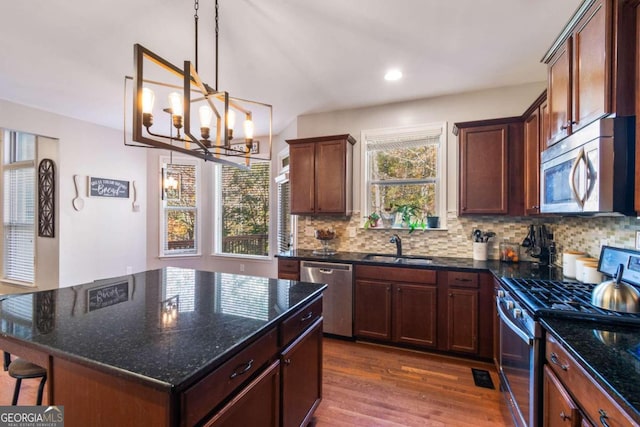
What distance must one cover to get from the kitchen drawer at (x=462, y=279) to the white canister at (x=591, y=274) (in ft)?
2.62

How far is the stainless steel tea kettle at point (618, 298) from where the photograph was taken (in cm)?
138

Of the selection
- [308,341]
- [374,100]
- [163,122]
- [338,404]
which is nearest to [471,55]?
[374,100]

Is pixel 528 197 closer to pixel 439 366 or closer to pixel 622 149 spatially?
pixel 622 149

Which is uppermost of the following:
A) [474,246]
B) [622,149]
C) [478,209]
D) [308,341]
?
[622,149]

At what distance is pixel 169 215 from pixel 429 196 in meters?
4.44

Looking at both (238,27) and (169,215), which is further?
(169,215)

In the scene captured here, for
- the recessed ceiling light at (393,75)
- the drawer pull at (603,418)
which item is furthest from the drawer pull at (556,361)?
the recessed ceiling light at (393,75)

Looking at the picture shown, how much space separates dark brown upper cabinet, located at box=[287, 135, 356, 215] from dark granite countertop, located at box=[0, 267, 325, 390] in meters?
1.78

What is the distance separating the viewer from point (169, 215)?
531 cm

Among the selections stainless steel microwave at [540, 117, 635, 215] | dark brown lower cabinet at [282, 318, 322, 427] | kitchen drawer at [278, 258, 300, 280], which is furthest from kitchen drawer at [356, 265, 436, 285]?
stainless steel microwave at [540, 117, 635, 215]

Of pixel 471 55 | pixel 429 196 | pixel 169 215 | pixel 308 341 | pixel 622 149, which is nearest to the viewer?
pixel 622 149

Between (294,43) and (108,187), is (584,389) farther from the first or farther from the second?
(108,187)

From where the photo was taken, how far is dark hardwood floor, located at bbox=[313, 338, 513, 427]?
6.57 ft

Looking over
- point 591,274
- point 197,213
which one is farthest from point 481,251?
point 197,213
